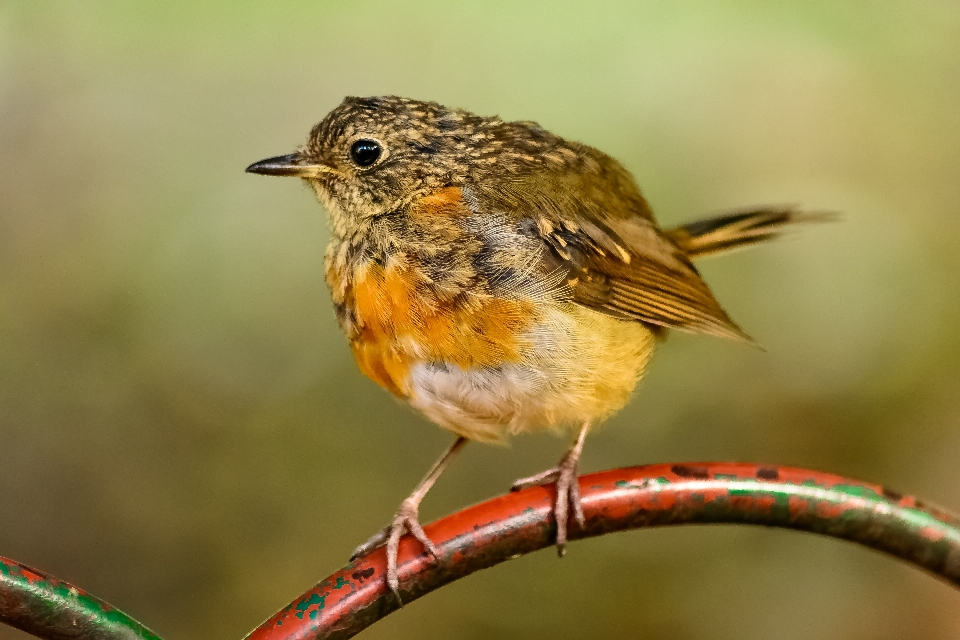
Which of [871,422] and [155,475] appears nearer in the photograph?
[155,475]

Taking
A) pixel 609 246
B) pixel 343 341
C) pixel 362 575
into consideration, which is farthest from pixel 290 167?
pixel 343 341

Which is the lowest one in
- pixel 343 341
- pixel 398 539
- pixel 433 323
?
pixel 343 341

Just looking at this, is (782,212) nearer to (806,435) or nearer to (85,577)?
(806,435)

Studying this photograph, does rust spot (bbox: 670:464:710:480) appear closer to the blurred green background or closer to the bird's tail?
the bird's tail

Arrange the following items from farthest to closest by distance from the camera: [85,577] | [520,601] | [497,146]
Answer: [520,601] → [85,577] → [497,146]

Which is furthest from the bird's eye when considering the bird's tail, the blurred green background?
the blurred green background

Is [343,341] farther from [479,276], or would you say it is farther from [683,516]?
[683,516]

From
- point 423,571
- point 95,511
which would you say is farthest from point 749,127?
point 95,511
